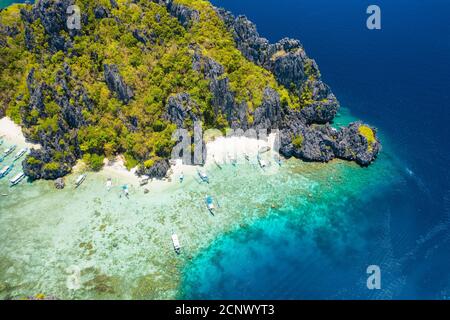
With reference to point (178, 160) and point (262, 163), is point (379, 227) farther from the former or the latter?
point (178, 160)

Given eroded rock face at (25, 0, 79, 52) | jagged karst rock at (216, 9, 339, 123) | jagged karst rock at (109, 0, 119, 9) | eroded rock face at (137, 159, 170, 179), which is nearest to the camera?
eroded rock face at (137, 159, 170, 179)

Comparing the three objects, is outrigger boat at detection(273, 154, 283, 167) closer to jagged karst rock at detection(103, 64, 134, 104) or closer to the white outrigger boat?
the white outrigger boat

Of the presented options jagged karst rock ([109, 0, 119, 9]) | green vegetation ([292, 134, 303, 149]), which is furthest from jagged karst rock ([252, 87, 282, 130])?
jagged karst rock ([109, 0, 119, 9])

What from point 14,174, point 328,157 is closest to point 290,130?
point 328,157

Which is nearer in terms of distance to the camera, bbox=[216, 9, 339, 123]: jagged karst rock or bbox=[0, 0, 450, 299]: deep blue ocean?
bbox=[0, 0, 450, 299]: deep blue ocean

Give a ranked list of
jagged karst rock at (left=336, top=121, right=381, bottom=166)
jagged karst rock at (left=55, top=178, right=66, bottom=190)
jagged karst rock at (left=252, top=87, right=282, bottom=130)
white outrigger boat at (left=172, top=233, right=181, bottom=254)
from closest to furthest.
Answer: white outrigger boat at (left=172, top=233, right=181, bottom=254)
jagged karst rock at (left=55, top=178, right=66, bottom=190)
jagged karst rock at (left=336, top=121, right=381, bottom=166)
jagged karst rock at (left=252, top=87, right=282, bottom=130)

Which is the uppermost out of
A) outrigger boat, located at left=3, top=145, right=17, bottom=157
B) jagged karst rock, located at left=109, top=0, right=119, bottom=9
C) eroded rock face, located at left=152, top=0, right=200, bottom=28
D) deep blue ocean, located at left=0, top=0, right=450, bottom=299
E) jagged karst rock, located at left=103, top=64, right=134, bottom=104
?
jagged karst rock, located at left=109, top=0, right=119, bottom=9
